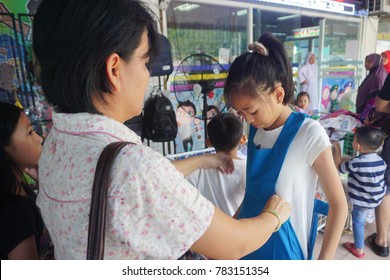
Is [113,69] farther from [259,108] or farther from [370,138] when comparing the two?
[370,138]

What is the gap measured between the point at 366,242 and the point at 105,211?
2.76 meters

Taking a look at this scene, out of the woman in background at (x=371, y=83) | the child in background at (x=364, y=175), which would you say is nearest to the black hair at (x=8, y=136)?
the child in background at (x=364, y=175)

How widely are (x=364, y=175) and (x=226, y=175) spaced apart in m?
1.32

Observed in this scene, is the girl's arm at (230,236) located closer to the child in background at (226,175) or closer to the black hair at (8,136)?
the child in background at (226,175)

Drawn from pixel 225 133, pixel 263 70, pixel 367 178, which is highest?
pixel 263 70

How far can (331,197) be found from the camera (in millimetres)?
940

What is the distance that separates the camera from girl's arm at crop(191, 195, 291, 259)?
564mm

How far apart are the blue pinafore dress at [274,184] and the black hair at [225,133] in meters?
0.42

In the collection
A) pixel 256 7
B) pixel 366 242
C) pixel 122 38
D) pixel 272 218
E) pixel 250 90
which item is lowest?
pixel 366 242

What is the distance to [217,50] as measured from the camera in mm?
3727

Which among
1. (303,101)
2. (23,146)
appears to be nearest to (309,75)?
(303,101)

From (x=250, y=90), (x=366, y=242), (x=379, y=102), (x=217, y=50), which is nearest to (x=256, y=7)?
(x=217, y=50)

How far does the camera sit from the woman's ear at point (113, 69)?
0.54 m
